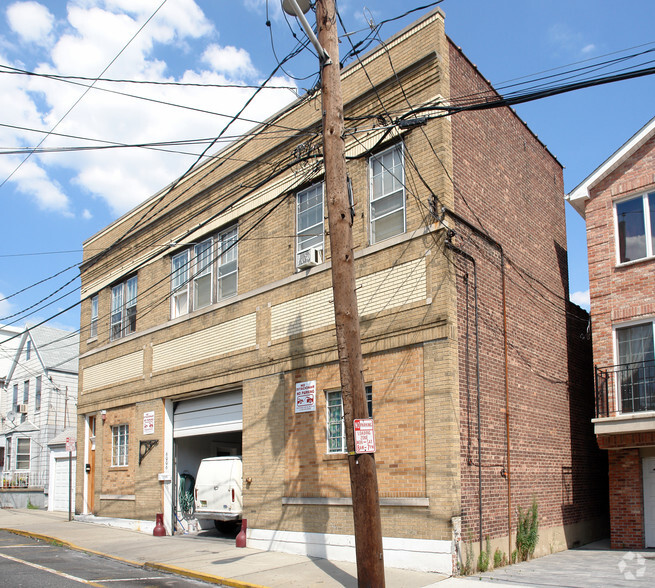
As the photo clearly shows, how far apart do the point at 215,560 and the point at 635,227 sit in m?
11.4

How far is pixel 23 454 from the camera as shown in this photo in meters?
33.6

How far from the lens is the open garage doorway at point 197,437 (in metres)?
16.6

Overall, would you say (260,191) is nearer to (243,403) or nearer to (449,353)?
(243,403)

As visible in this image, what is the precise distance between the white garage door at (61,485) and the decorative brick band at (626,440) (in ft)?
62.0

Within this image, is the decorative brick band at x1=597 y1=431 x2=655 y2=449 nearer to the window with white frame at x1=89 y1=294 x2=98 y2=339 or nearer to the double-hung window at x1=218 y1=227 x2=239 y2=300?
the double-hung window at x1=218 y1=227 x2=239 y2=300

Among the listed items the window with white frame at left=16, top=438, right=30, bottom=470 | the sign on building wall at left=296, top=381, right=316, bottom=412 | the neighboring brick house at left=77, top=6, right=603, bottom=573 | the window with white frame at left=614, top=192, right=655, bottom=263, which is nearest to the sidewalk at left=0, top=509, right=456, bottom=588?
the neighboring brick house at left=77, top=6, right=603, bottom=573

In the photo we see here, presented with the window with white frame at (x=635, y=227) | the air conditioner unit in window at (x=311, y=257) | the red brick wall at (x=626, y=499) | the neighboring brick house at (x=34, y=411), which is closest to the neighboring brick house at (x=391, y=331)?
the air conditioner unit in window at (x=311, y=257)

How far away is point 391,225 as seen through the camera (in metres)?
13.2

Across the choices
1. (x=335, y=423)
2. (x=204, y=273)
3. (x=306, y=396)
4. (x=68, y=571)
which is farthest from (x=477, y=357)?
(x=204, y=273)

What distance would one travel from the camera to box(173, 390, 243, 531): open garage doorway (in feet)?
54.4

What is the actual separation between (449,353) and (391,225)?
2919 millimetres

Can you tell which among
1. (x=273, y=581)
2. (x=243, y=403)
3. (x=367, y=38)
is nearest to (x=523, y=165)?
(x=367, y=38)

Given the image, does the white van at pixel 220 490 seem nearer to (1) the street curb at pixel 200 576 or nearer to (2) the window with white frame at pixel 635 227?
(1) the street curb at pixel 200 576

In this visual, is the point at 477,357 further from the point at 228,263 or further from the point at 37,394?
the point at 37,394
